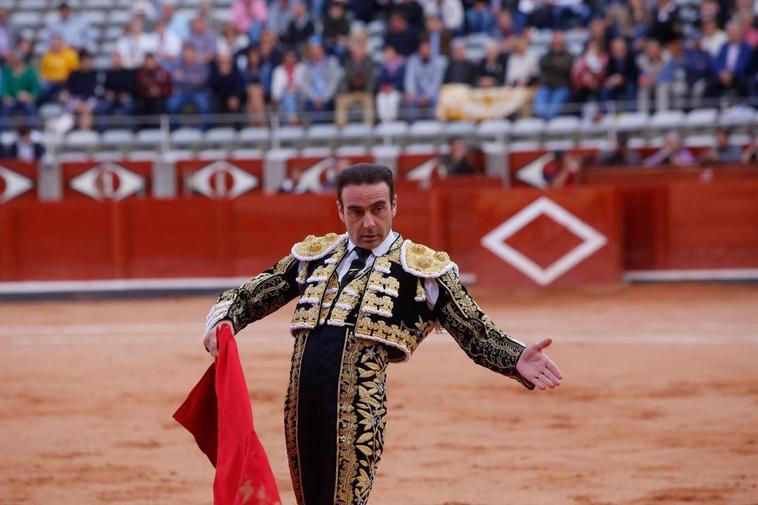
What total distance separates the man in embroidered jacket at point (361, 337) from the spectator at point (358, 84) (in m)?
10.7

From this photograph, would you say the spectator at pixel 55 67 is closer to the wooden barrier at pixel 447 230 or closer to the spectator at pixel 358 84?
the wooden barrier at pixel 447 230

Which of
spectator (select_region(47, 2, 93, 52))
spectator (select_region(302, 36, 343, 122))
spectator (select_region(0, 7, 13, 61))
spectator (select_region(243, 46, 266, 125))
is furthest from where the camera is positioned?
spectator (select_region(47, 2, 93, 52))

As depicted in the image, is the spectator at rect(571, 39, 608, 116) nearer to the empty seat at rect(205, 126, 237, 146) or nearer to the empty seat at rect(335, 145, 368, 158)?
the empty seat at rect(335, 145, 368, 158)

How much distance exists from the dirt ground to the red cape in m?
1.64

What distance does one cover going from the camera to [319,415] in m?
2.92

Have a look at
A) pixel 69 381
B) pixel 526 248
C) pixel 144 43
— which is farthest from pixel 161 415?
pixel 144 43

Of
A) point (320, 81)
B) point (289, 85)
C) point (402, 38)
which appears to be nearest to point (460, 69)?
point (402, 38)

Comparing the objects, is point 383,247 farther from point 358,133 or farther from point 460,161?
point 358,133

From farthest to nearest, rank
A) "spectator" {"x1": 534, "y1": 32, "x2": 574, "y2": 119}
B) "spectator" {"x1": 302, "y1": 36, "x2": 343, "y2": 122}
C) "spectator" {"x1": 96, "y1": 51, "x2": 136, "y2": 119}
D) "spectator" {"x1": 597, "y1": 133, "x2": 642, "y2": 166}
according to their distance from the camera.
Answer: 1. "spectator" {"x1": 96, "y1": 51, "x2": 136, "y2": 119}
2. "spectator" {"x1": 302, "y1": 36, "x2": 343, "y2": 122}
3. "spectator" {"x1": 534, "y1": 32, "x2": 574, "y2": 119}
4. "spectator" {"x1": 597, "y1": 133, "x2": 642, "y2": 166}

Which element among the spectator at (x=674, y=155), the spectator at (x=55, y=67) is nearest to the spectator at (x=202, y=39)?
the spectator at (x=55, y=67)

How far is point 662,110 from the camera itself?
12852mm

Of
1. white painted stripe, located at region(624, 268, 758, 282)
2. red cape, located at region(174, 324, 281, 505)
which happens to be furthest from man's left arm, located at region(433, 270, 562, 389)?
white painted stripe, located at region(624, 268, 758, 282)

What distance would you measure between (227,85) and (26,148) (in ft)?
7.51

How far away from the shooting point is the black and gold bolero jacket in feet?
9.68
